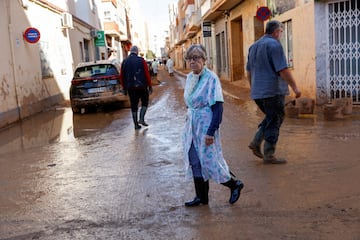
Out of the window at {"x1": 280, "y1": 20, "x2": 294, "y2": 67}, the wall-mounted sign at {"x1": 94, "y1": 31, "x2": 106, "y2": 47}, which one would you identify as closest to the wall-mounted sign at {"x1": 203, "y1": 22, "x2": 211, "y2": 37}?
the wall-mounted sign at {"x1": 94, "y1": 31, "x2": 106, "y2": 47}

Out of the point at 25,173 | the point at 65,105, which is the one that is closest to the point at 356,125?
the point at 25,173

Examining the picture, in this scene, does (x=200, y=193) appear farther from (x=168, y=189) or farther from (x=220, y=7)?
Answer: (x=220, y=7)

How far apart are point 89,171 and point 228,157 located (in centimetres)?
203

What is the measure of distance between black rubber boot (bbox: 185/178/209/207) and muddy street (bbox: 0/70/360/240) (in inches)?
3.2

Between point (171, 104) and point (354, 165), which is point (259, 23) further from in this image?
point (354, 165)

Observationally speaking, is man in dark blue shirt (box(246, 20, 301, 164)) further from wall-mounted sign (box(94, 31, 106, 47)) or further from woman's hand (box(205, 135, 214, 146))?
wall-mounted sign (box(94, 31, 106, 47))

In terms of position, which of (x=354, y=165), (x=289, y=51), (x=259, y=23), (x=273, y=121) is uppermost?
(x=259, y=23)

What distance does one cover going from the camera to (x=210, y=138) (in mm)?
4176

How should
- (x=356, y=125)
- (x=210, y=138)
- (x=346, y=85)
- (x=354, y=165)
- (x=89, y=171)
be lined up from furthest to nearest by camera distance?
(x=346, y=85) → (x=356, y=125) → (x=89, y=171) → (x=354, y=165) → (x=210, y=138)

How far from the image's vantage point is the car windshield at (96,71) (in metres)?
14.1

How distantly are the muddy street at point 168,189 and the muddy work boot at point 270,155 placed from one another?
118 millimetres

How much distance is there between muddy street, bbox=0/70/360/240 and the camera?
4000 mm

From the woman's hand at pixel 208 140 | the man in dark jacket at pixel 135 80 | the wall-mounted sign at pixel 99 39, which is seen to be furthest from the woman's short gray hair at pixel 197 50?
the wall-mounted sign at pixel 99 39

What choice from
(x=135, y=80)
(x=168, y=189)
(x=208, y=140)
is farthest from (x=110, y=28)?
(x=208, y=140)
